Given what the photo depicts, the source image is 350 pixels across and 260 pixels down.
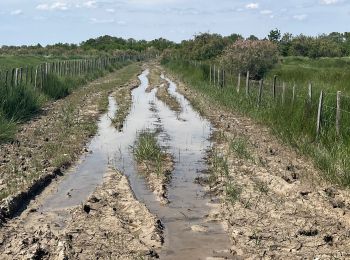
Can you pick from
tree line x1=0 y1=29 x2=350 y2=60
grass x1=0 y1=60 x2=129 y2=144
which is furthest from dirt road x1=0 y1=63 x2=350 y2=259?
tree line x1=0 y1=29 x2=350 y2=60

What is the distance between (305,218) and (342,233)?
68 cm

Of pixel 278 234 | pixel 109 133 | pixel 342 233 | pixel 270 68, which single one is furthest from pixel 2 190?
pixel 270 68

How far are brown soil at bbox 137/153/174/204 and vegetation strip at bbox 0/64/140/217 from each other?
152 centimetres

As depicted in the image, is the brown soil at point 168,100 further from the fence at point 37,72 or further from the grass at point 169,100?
the fence at point 37,72

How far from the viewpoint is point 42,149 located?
11.1 meters

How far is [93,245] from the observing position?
598 centimetres

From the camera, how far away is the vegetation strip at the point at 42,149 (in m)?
8.15

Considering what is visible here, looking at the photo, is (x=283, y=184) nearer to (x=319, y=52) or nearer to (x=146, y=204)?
(x=146, y=204)

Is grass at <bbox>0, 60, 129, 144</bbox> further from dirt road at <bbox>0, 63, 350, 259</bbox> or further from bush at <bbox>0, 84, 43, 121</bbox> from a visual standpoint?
dirt road at <bbox>0, 63, 350, 259</bbox>

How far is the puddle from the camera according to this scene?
6.31 m

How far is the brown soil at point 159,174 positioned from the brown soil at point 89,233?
0.56 meters

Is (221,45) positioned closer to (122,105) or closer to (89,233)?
(122,105)

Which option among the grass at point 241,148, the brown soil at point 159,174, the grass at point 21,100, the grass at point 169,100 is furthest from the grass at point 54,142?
the grass at point 241,148

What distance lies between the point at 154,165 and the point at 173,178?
0.91m
